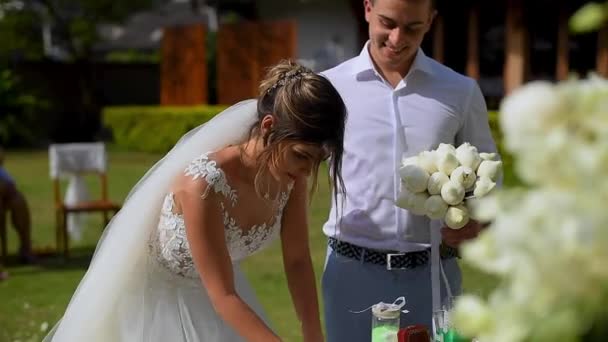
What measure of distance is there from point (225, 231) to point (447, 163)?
2.12 ft

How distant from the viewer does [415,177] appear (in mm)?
2262

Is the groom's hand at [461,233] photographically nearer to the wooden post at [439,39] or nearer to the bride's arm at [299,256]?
the bride's arm at [299,256]

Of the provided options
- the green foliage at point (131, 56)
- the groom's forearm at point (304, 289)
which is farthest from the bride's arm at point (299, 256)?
the green foliage at point (131, 56)

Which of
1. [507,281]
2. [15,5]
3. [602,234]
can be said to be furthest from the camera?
[15,5]

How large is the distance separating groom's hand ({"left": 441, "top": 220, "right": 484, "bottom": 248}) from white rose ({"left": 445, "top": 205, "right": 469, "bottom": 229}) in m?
0.08

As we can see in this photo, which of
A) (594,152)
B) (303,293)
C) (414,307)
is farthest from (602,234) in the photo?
(414,307)

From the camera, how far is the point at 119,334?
8.63ft

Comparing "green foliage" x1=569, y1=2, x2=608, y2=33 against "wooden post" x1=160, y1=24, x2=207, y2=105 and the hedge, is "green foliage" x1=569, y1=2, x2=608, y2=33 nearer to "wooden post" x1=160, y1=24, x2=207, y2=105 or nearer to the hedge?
the hedge

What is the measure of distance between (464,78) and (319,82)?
2.76 ft

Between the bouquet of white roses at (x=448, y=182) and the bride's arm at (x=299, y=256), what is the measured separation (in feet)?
1.31

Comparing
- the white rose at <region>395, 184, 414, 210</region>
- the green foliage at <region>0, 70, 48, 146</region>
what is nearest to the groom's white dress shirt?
the white rose at <region>395, 184, 414, 210</region>

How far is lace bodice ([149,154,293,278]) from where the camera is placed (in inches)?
91.9

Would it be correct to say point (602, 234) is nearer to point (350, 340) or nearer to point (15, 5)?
point (350, 340)

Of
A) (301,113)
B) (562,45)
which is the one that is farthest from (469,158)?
(562,45)
